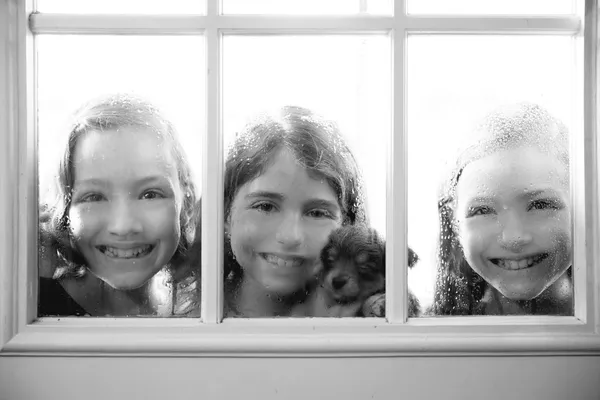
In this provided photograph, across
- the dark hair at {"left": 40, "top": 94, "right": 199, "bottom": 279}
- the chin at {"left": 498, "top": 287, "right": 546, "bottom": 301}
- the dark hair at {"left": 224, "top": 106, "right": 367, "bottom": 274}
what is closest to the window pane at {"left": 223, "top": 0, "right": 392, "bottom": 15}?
the dark hair at {"left": 224, "top": 106, "right": 367, "bottom": 274}

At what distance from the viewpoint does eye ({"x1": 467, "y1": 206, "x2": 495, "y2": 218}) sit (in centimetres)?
181

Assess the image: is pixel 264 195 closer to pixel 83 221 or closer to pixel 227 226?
pixel 227 226

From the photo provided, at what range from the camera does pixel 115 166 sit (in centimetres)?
179

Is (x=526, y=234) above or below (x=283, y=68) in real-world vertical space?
below

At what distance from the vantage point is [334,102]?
1.81 metres

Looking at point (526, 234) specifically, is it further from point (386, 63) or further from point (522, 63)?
point (386, 63)

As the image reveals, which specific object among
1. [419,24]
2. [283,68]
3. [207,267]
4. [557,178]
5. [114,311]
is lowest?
[114,311]

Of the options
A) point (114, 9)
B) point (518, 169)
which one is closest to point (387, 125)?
point (518, 169)

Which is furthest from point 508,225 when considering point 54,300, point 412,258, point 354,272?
point 54,300

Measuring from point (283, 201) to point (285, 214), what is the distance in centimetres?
4

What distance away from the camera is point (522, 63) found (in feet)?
5.96

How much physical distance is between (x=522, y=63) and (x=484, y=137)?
252 millimetres

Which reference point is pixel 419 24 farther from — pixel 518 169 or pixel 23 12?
pixel 23 12

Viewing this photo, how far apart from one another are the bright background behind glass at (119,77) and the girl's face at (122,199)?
0.09 meters
